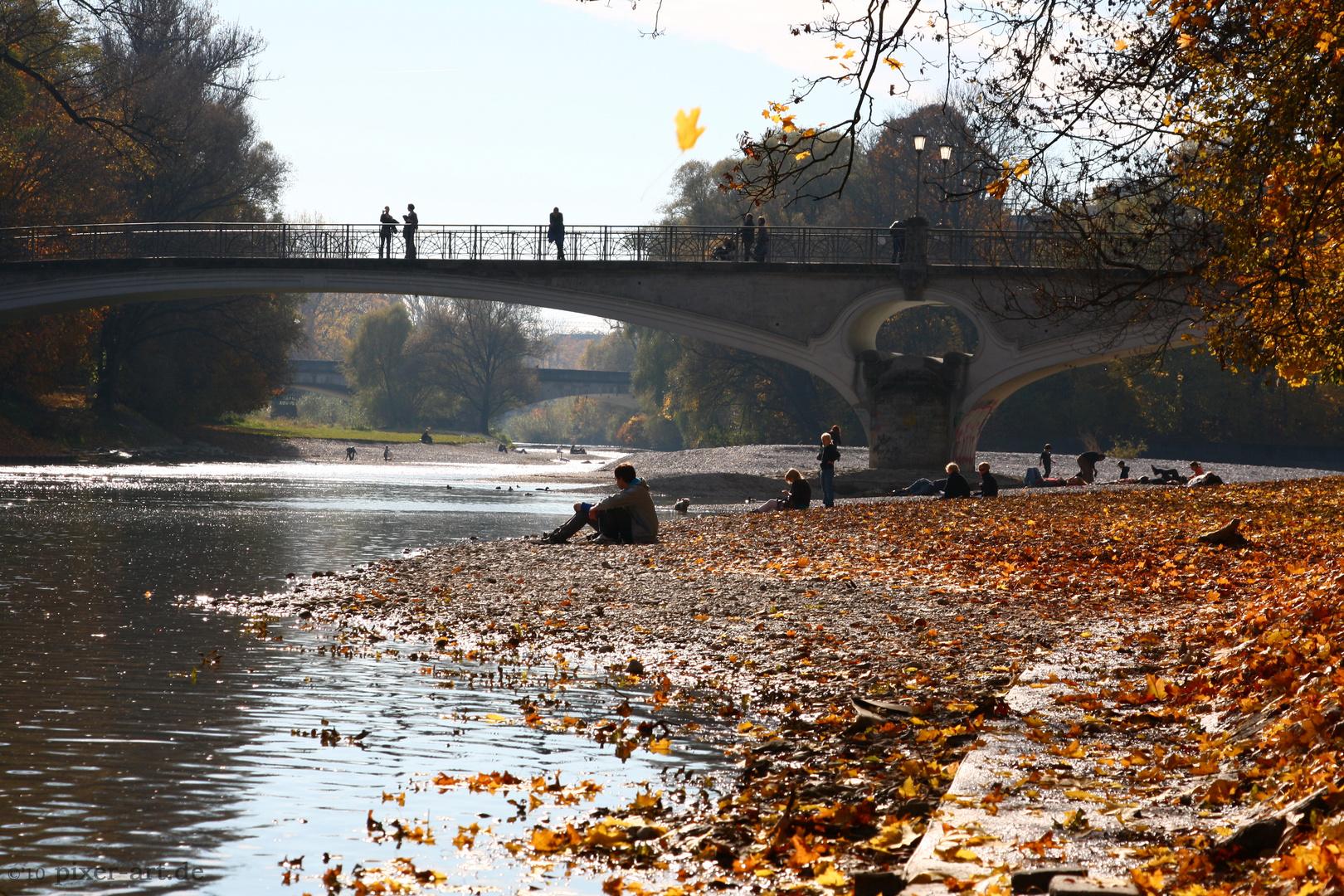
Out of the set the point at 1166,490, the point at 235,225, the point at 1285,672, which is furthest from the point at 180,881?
the point at 235,225

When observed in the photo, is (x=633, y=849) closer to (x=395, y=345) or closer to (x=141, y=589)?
(x=141, y=589)

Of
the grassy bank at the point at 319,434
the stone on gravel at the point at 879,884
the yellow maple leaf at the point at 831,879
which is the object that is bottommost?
the yellow maple leaf at the point at 831,879

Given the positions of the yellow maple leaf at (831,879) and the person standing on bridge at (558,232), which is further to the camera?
the person standing on bridge at (558,232)

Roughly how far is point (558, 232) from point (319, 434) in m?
36.8

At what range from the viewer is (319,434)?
230ft

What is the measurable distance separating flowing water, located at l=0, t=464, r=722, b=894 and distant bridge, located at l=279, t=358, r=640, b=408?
89.7m

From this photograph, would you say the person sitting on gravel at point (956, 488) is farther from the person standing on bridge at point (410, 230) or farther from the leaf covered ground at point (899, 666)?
the person standing on bridge at point (410, 230)

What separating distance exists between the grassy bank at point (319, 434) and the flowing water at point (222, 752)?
4920 centimetres

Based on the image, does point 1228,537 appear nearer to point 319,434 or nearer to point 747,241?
point 747,241

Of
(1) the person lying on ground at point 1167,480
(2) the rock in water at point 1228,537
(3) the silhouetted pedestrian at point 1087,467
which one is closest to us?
(2) the rock in water at point 1228,537

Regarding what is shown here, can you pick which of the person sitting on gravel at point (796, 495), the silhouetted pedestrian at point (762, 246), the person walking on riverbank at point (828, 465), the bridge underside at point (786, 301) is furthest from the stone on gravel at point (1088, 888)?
the silhouetted pedestrian at point (762, 246)

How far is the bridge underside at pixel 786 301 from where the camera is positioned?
36906 mm

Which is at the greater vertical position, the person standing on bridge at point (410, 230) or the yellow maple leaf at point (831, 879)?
the person standing on bridge at point (410, 230)

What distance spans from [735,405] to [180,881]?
5997 cm
